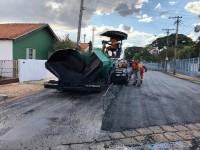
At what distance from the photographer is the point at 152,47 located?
10638 cm

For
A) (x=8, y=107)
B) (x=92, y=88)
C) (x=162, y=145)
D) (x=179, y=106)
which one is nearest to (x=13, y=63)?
(x=92, y=88)

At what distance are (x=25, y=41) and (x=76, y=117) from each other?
Result: 18.1 metres

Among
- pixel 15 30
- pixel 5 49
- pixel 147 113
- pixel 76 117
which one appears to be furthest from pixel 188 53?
pixel 76 117

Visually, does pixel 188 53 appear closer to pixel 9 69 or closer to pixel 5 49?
pixel 5 49

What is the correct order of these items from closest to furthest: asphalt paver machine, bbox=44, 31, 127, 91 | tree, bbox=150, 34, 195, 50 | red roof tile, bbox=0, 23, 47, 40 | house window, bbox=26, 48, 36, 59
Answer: asphalt paver machine, bbox=44, 31, 127, 91 → red roof tile, bbox=0, 23, 47, 40 → house window, bbox=26, 48, 36, 59 → tree, bbox=150, 34, 195, 50

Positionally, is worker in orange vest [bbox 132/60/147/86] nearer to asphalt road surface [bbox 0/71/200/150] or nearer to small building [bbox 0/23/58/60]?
asphalt road surface [bbox 0/71/200/150]

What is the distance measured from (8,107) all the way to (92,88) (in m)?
3.71

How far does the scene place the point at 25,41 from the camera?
25516mm

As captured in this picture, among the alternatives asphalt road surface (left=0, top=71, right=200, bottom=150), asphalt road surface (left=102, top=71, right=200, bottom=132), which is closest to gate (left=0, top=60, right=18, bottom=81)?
asphalt road surface (left=0, top=71, right=200, bottom=150)

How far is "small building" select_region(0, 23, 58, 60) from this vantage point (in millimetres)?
23500

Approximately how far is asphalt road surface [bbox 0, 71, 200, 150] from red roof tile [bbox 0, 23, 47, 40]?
40.7ft

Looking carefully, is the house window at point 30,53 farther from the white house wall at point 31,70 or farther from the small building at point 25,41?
the white house wall at point 31,70

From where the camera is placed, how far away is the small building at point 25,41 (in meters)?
23.5

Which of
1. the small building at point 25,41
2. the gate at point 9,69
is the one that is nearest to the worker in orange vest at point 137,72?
the gate at point 9,69
